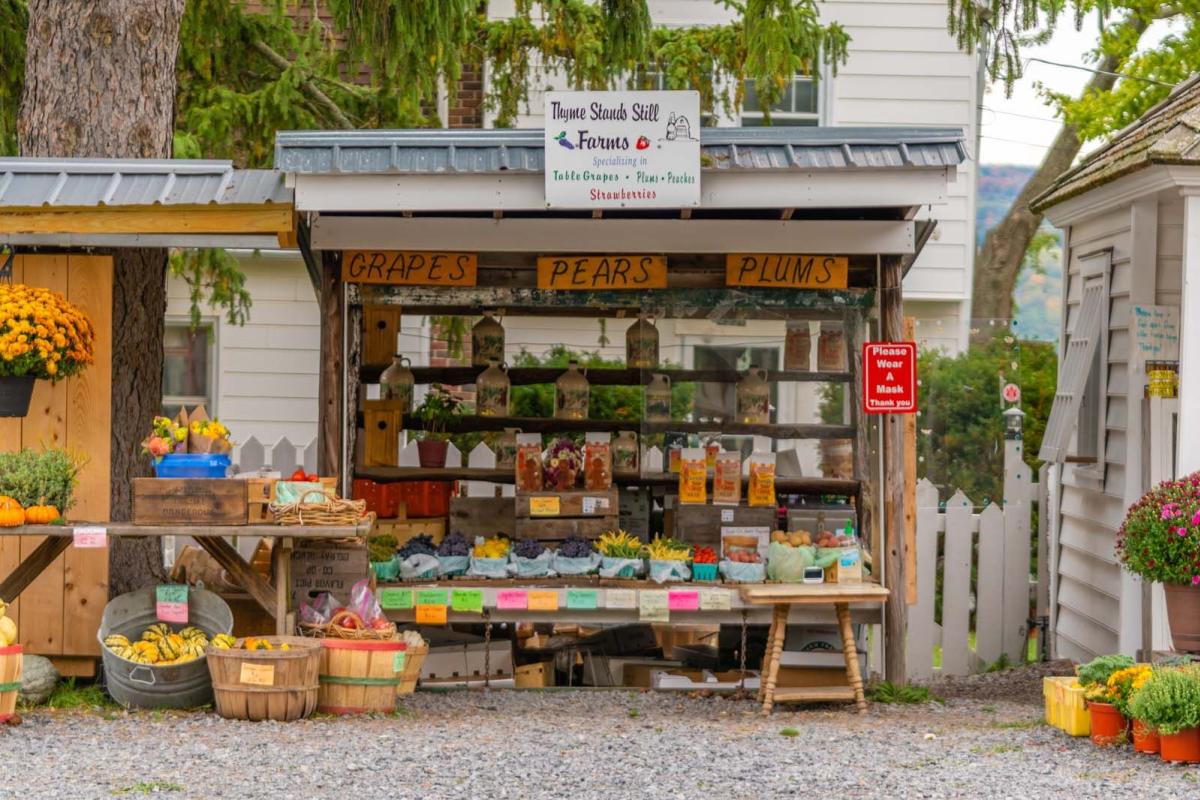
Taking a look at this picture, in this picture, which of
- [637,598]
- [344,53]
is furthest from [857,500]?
[344,53]

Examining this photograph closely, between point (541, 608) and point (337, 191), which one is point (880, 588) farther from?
point (337, 191)

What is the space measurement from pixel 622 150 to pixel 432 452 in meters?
2.63

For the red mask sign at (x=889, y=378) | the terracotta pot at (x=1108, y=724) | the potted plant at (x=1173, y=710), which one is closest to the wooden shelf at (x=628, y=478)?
the red mask sign at (x=889, y=378)

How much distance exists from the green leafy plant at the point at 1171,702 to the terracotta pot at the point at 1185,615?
114 centimetres

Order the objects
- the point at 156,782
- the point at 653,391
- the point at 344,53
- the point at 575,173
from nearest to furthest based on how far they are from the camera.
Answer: the point at 156,782 → the point at 575,173 → the point at 653,391 → the point at 344,53

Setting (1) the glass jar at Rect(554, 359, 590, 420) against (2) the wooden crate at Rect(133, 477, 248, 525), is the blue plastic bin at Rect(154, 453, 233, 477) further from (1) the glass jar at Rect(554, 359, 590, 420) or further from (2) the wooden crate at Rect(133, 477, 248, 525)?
(1) the glass jar at Rect(554, 359, 590, 420)

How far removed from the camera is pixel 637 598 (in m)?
8.34

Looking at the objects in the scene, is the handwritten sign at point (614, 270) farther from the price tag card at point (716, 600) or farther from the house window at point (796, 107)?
the house window at point (796, 107)

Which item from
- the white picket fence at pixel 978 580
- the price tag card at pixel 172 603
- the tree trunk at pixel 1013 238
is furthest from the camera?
the tree trunk at pixel 1013 238

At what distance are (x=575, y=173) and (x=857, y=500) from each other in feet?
9.29

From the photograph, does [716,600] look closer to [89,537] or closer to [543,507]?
[543,507]

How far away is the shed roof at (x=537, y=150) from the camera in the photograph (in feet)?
24.8

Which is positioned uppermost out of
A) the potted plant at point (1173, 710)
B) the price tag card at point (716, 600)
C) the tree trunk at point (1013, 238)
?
the tree trunk at point (1013, 238)

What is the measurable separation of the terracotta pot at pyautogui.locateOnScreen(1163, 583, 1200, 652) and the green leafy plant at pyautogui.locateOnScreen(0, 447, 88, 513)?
5.29 metres
